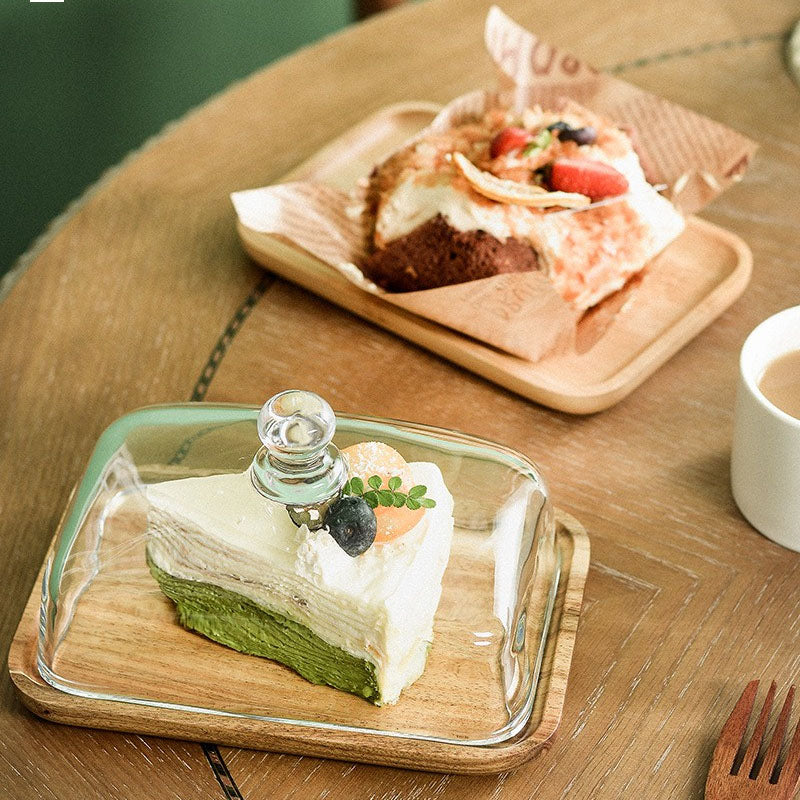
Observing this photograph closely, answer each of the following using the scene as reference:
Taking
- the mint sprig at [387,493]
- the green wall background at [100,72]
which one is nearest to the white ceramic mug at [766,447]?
the mint sprig at [387,493]

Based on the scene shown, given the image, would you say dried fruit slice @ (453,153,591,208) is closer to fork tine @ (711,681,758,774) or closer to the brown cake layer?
the brown cake layer

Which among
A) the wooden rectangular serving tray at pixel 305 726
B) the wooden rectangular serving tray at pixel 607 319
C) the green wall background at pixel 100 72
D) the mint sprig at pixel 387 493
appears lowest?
the green wall background at pixel 100 72

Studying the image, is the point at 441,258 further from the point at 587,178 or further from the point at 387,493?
the point at 387,493

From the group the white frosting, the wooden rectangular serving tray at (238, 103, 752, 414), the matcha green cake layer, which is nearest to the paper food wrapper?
the wooden rectangular serving tray at (238, 103, 752, 414)

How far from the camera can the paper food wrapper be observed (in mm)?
1094

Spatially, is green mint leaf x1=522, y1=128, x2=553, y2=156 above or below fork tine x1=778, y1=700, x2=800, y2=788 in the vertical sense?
above

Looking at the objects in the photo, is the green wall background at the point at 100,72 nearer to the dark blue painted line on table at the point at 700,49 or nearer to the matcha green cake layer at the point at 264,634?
the dark blue painted line on table at the point at 700,49

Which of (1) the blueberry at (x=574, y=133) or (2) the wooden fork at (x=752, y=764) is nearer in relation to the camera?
(2) the wooden fork at (x=752, y=764)

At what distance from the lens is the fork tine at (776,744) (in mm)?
747

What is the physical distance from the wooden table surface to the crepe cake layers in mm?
105

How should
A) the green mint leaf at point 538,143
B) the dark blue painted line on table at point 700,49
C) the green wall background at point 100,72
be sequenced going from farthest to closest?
the green wall background at point 100,72, the dark blue painted line on table at point 700,49, the green mint leaf at point 538,143

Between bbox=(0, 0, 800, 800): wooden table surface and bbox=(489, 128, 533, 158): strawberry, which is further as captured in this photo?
bbox=(489, 128, 533, 158): strawberry

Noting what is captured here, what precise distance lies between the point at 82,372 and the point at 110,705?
438 millimetres

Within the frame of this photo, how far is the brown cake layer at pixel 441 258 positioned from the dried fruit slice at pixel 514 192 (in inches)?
1.7
